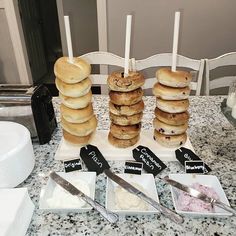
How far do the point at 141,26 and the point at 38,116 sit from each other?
155cm

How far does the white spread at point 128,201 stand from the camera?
583 mm

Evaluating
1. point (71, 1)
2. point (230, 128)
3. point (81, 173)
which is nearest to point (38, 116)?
point (81, 173)

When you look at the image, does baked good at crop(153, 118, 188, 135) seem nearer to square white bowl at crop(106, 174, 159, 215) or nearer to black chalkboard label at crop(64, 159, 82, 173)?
square white bowl at crop(106, 174, 159, 215)

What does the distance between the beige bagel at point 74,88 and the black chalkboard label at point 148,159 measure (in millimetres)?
250

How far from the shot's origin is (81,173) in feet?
2.21

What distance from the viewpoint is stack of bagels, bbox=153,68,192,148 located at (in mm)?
711

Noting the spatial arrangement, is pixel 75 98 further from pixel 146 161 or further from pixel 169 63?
pixel 169 63

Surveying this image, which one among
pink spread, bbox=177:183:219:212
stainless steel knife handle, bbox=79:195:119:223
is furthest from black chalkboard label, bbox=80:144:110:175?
pink spread, bbox=177:183:219:212

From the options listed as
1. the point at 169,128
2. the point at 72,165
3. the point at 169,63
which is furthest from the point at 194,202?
the point at 169,63

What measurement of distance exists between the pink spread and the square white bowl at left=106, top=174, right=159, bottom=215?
6 centimetres

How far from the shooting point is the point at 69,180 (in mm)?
659

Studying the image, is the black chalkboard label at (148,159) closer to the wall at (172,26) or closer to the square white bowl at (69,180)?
the square white bowl at (69,180)

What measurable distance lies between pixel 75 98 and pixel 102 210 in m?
0.33

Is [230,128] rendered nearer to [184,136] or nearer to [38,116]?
[184,136]
